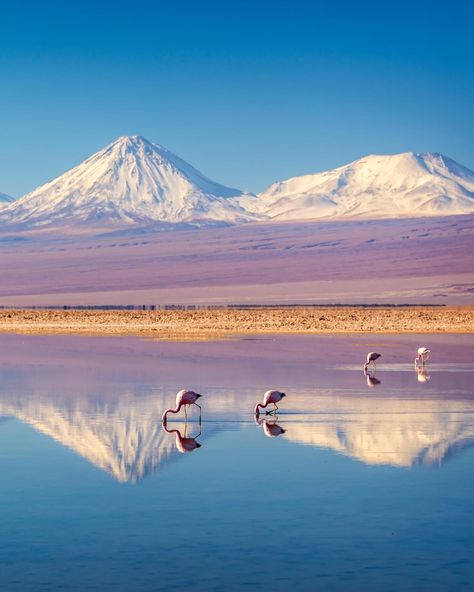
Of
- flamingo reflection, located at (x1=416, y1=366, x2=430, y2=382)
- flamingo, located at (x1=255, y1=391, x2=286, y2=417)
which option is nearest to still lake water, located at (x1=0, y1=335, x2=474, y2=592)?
flamingo, located at (x1=255, y1=391, x2=286, y2=417)

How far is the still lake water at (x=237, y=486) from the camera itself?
8.14 m

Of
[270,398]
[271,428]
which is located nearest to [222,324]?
[270,398]

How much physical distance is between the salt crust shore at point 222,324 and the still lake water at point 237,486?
1990 cm

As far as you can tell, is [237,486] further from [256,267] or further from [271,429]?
[256,267]

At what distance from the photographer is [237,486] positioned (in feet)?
36.2

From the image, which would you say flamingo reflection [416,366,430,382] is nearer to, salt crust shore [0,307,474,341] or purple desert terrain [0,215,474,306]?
salt crust shore [0,307,474,341]

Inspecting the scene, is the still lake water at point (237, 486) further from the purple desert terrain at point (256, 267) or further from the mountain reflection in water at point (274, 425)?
the purple desert terrain at point (256, 267)

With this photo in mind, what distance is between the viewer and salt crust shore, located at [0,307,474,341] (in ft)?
135

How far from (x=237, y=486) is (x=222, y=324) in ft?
114

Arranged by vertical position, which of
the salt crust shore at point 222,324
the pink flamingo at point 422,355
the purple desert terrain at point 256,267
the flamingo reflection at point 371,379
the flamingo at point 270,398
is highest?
the purple desert terrain at point 256,267

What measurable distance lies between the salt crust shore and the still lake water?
19902mm

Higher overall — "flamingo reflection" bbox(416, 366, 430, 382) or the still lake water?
"flamingo reflection" bbox(416, 366, 430, 382)

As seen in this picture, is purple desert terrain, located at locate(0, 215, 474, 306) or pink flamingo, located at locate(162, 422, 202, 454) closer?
pink flamingo, located at locate(162, 422, 202, 454)

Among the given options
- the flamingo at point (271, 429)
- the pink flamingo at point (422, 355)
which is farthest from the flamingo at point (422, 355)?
the flamingo at point (271, 429)
